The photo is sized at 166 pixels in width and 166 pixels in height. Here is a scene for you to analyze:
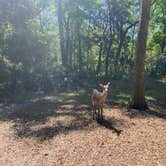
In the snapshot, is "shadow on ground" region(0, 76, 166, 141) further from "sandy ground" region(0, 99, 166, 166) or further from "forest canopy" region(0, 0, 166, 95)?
"forest canopy" region(0, 0, 166, 95)

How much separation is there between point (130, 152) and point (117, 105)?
5.69m

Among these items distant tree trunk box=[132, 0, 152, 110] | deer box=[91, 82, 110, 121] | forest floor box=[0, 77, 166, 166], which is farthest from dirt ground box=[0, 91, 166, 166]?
distant tree trunk box=[132, 0, 152, 110]

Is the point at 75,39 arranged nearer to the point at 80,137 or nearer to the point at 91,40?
the point at 91,40

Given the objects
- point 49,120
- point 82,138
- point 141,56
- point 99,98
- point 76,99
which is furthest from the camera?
point 76,99

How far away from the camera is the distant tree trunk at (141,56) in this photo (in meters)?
10.1

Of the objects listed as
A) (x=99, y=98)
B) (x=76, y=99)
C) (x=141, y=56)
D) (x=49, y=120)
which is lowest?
(x=76, y=99)

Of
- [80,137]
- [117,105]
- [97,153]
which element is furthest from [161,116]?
[97,153]

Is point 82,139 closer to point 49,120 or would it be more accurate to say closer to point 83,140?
point 83,140

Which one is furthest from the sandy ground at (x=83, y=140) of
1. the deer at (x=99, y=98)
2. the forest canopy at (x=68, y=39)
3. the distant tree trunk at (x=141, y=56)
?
the forest canopy at (x=68, y=39)

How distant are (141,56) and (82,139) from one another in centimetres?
437

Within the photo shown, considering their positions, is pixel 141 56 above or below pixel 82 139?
above

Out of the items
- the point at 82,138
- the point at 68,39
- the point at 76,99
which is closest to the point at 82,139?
the point at 82,138

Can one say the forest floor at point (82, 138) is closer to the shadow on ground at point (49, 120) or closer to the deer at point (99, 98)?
the shadow on ground at point (49, 120)

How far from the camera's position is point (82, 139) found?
23.0 ft
